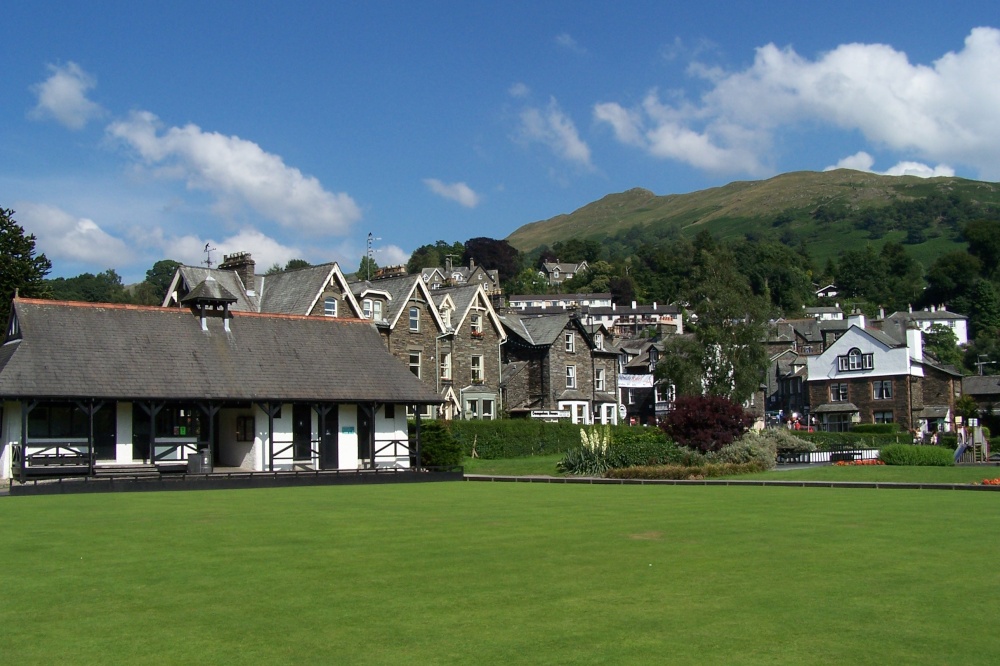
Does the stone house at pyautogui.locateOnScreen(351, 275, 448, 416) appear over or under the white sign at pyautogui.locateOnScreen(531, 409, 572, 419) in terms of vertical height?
over

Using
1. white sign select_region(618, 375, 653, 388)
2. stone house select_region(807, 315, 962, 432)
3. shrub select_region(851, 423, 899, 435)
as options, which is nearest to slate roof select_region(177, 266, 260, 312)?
white sign select_region(618, 375, 653, 388)

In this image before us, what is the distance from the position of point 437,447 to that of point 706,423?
32.9 ft

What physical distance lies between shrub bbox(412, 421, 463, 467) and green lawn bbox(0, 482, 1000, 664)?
19812 millimetres

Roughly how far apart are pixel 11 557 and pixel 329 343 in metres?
27.6

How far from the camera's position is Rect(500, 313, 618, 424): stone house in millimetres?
63094

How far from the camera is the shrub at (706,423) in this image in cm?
3734

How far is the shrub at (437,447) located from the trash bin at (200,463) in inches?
327

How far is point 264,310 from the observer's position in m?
51.8

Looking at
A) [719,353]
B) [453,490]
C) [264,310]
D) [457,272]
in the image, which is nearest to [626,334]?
[457,272]

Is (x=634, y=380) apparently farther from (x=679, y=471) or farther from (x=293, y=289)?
(x=679, y=471)

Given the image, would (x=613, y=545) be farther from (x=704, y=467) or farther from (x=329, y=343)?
(x=329, y=343)

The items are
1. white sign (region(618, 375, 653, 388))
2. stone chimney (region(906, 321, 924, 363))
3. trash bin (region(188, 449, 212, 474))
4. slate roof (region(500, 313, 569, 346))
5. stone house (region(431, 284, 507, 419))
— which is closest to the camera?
trash bin (region(188, 449, 212, 474))

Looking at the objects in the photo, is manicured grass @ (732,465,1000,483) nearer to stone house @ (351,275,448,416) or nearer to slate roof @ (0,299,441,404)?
slate roof @ (0,299,441,404)

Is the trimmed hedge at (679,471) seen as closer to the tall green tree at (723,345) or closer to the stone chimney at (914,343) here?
the tall green tree at (723,345)
